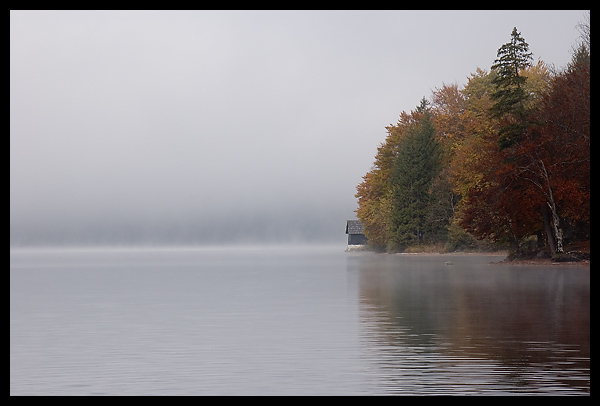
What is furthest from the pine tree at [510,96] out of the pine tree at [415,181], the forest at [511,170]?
the pine tree at [415,181]

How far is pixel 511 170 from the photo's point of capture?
43719 mm

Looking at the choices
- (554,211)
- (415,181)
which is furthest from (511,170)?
(415,181)

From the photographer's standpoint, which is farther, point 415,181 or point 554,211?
point 415,181

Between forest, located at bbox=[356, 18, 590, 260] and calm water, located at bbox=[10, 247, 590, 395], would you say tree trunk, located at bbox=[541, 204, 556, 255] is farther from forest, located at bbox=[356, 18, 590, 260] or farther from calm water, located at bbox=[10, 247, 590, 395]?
calm water, located at bbox=[10, 247, 590, 395]

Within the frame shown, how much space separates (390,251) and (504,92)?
31695mm

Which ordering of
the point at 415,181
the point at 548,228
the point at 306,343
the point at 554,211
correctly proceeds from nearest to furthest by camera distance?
1. the point at 306,343
2. the point at 554,211
3. the point at 548,228
4. the point at 415,181

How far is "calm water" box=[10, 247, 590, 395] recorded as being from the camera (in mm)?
9656

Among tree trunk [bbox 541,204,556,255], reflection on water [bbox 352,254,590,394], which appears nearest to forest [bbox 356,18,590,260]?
tree trunk [bbox 541,204,556,255]

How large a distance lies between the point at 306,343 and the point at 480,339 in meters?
2.94

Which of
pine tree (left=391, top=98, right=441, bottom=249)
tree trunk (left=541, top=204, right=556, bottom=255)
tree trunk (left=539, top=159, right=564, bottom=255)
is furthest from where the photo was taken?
pine tree (left=391, top=98, right=441, bottom=249)

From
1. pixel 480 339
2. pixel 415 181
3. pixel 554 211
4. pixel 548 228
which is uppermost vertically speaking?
pixel 415 181

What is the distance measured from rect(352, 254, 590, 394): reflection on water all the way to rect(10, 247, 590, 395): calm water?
0.09 ft

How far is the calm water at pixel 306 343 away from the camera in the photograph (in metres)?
9.66

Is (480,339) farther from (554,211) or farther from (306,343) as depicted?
(554,211)
